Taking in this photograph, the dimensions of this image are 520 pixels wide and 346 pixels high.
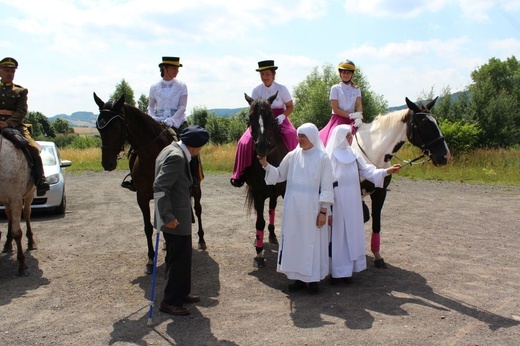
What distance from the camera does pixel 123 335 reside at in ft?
15.2

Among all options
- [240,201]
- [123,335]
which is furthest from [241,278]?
[240,201]

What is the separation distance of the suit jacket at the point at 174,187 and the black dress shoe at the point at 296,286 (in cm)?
166

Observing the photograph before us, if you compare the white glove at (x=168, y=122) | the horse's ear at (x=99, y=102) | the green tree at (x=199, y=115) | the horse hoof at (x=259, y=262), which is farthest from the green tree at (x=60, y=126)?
the horse hoof at (x=259, y=262)

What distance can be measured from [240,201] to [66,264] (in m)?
6.34

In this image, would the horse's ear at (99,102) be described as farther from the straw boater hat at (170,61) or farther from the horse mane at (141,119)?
the straw boater hat at (170,61)

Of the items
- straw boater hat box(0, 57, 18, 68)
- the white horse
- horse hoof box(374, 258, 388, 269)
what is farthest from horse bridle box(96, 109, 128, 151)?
horse hoof box(374, 258, 388, 269)

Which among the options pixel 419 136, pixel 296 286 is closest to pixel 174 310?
pixel 296 286

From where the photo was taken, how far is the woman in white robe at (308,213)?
5672 mm

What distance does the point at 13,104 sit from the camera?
7.16m

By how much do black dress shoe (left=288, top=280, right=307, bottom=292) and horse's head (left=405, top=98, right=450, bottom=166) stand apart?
250cm

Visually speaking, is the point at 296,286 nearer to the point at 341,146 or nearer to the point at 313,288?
the point at 313,288

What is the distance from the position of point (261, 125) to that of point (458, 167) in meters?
15.3

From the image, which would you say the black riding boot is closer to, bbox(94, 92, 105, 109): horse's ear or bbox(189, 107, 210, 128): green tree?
bbox(94, 92, 105, 109): horse's ear

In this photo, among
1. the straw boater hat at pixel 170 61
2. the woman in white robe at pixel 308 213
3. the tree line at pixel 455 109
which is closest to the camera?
the woman in white robe at pixel 308 213
